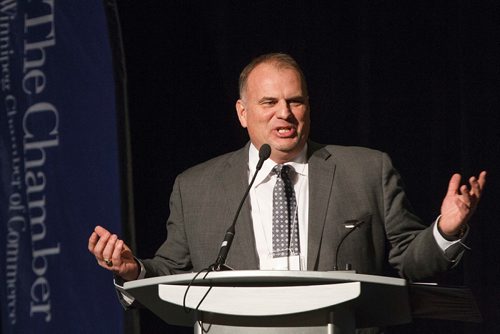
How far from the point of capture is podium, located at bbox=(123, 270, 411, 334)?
6.14 feet

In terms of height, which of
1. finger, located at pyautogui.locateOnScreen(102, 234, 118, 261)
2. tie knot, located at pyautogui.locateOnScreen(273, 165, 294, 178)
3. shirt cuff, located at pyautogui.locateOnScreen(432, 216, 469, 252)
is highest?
tie knot, located at pyautogui.locateOnScreen(273, 165, 294, 178)

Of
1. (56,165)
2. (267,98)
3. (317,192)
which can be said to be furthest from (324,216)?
(56,165)

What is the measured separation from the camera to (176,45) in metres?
3.99

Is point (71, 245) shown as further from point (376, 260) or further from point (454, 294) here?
point (454, 294)

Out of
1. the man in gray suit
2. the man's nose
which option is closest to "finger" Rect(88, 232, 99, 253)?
the man in gray suit

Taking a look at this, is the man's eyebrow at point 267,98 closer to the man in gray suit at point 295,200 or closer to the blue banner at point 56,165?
the man in gray suit at point 295,200

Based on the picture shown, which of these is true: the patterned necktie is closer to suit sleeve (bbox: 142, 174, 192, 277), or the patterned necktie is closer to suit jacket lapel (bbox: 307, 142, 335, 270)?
suit jacket lapel (bbox: 307, 142, 335, 270)

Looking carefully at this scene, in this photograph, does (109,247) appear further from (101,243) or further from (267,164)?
(267,164)

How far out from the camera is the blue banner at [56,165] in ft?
12.0

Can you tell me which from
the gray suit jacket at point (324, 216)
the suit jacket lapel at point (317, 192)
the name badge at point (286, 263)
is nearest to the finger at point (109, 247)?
the gray suit jacket at point (324, 216)

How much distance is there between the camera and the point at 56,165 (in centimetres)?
379

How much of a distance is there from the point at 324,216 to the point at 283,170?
0.75 feet

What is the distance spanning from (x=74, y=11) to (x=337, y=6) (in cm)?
122

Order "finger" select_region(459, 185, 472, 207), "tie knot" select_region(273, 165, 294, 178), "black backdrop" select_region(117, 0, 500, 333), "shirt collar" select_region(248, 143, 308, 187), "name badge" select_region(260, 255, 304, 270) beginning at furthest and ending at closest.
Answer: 1. "black backdrop" select_region(117, 0, 500, 333)
2. "shirt collar" select_region(248, 143, 308, 187)
3. "tie knot" select_region(273, 165, 294, 178)
4. "name badge" select_region(260, 255, 304, 270)
5. "finger" select_region(459, 185, 472, 207)
